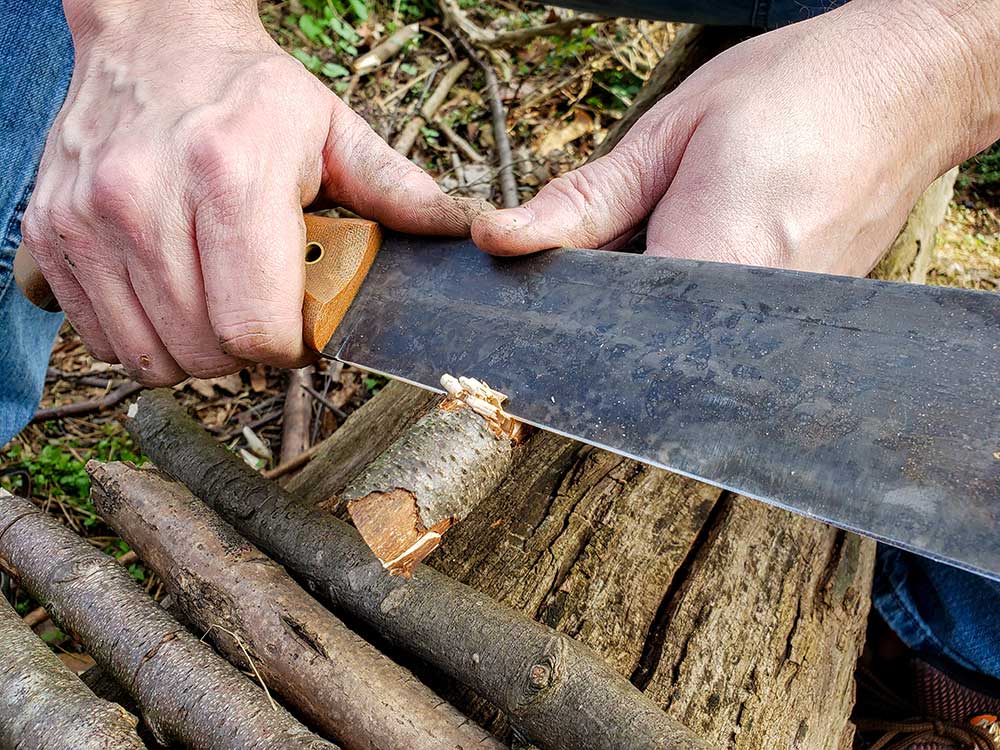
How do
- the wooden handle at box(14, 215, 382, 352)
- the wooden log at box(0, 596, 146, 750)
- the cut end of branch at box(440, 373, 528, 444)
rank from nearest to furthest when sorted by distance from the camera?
the wooden log at box(0, 596, 146, 750) < the cut end of branch at box(440, 373, 528, 444) < the wooden handle at box(14, 215, 382, 352)

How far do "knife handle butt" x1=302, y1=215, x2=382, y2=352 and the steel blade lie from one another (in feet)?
0.47

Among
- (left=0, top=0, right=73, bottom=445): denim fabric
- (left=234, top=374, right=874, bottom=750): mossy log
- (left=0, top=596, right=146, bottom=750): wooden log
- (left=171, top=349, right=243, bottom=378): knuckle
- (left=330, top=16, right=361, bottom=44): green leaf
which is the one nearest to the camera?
(left=0, top=596, right=146, bottom=750): wooden log

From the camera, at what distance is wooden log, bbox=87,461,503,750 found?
1316mm

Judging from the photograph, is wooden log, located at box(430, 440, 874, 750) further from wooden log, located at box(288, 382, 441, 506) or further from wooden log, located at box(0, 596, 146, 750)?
wooden log, located at box(0, 596, 146, 750)

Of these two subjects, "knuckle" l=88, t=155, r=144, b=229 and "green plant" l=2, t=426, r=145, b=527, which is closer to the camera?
"knuckle" l=88, t=155, r=144, b=229

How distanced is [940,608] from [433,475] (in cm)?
162

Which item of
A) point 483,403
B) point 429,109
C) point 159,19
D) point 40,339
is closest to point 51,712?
point 483,403

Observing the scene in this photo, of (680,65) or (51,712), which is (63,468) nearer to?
(51,712)

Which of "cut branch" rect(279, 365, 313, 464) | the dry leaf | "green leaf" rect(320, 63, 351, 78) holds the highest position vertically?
"green leaf" rect(320, 63, 351, 78)

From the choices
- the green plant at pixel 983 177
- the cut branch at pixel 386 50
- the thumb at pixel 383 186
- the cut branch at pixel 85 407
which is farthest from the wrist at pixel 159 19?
the green plant at pixel 983 177

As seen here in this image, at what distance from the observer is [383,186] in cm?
179

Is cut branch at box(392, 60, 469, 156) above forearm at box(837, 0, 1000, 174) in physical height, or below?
below

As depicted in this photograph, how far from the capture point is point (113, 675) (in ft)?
4.93

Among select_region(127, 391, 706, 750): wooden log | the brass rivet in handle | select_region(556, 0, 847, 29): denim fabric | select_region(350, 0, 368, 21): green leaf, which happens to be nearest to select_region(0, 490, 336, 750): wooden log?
select_region(127, 391, 706, 750): wooden log
